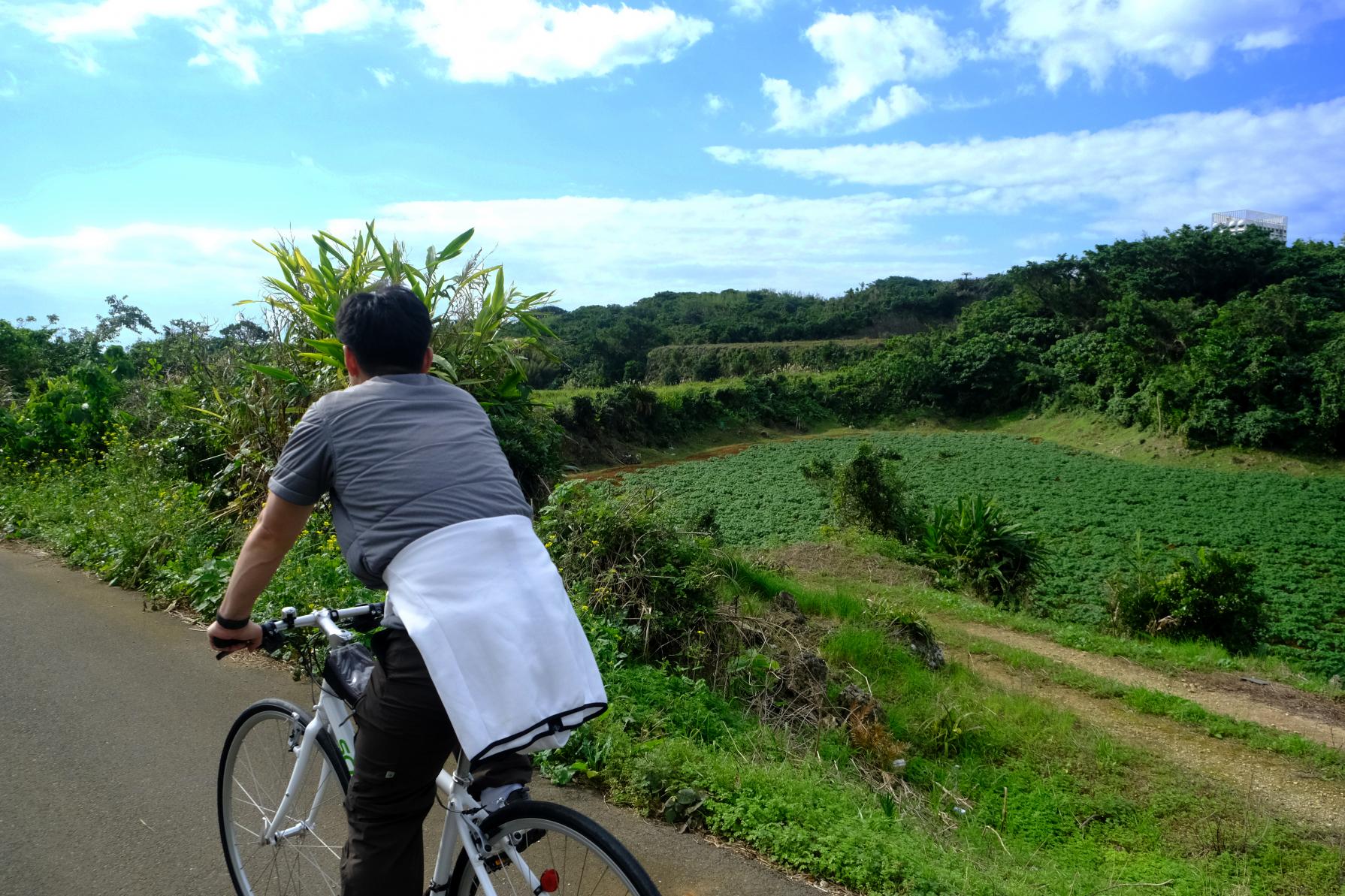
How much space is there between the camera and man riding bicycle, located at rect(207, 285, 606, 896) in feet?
6.15

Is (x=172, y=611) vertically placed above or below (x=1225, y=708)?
above

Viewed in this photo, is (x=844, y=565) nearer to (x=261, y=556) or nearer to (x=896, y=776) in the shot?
(x=896, y=776)

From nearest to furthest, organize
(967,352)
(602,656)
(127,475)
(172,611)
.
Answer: (602,656)
(172,611)
(127,475)
(967,352)

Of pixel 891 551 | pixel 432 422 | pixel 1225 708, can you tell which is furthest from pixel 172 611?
pixel 891 551

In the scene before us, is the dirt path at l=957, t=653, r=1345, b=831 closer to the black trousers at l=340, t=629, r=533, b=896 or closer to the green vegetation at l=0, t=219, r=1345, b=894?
the green vegetation at l=0, t=219, r=1345, b=894

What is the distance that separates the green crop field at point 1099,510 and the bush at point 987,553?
55 cm

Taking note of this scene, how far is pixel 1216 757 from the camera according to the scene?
7.59 m

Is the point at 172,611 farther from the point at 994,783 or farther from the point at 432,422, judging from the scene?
the point at 994,783

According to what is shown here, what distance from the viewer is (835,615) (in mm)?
9391

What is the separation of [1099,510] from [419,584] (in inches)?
996

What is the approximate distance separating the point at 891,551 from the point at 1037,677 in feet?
23.5

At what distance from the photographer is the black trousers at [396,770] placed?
2.02 metres

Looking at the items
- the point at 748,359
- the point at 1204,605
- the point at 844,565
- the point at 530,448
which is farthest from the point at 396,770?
the point at 748,359

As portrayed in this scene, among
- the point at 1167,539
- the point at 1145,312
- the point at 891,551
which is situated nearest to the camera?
the point at 891,551
